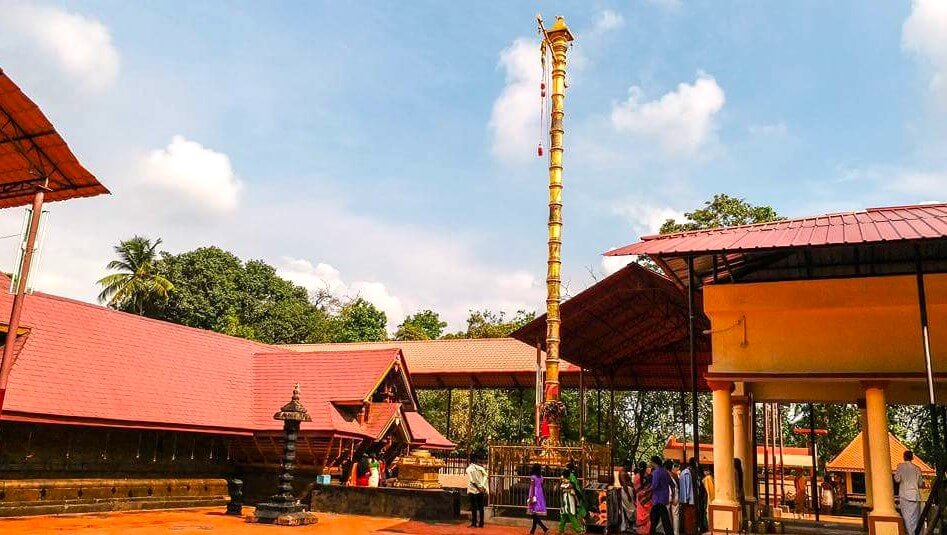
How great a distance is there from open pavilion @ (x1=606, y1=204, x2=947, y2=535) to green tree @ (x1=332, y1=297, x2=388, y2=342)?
4148 cm

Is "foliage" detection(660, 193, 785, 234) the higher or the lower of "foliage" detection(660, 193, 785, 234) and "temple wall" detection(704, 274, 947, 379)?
the higher

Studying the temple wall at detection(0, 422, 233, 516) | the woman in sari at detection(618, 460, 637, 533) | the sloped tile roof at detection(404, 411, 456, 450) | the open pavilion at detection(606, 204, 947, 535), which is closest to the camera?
the open pavilion at detection(606, 204, 947, 535)

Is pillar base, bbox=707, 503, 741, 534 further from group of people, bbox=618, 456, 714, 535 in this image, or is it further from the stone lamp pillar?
the stone lamp pillar

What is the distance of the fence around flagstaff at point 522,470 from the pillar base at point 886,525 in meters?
5.66

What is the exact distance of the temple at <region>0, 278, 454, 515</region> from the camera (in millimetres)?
15438

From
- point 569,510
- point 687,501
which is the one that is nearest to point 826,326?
point 687,501

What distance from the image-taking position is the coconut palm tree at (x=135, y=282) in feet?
144

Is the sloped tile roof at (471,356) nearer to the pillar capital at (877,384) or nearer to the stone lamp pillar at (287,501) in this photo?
the stone lamp pillar at (287,501)

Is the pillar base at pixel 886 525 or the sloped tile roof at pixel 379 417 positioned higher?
the sloped tile roof at pixel 379 417

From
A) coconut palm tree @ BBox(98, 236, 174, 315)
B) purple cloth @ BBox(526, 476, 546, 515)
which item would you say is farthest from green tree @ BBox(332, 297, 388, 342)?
purple cloth @ BBox(526, 476, 546, 515)

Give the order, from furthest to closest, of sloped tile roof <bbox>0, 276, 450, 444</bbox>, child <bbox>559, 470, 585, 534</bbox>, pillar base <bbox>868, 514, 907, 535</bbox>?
sloped tile roof <bbox>0, 276, 450, 444</bbox>
child <bbox>559, 470, 585, 534</bbox>
pillar base <bbox>868, 514, 907, 535</bbox>

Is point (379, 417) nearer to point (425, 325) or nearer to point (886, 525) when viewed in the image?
point (886, 525)

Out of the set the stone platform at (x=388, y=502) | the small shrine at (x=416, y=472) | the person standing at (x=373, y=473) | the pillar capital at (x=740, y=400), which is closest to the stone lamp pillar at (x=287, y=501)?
the stone platform at (x=388, y=502)

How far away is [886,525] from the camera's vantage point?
11.5 meters
